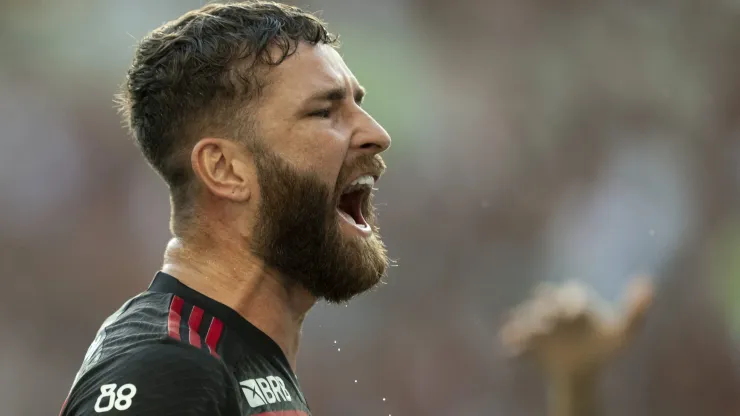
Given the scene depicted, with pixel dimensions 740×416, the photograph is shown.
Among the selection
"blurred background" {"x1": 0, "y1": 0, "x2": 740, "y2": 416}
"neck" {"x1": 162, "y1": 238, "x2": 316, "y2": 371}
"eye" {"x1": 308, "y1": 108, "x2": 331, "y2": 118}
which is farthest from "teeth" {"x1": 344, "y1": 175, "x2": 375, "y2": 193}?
"blurred background" {"x1": 0, "y1": 0, "x2": 740, "y2": 416}

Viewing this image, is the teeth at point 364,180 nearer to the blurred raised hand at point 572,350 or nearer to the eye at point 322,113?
the eye at point 322,113

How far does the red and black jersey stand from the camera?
153 cm

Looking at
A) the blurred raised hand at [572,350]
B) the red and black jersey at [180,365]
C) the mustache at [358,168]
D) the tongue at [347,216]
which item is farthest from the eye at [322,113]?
the blurred raised hand at [572,350]

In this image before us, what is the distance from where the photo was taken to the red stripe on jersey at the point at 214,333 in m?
1.80

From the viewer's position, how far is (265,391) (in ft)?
5.94

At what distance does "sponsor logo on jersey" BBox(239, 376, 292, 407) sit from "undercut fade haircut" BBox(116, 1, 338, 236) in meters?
0.46

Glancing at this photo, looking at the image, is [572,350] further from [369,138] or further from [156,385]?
[156,385]

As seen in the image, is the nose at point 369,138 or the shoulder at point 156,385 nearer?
the shoulder at point 156,385

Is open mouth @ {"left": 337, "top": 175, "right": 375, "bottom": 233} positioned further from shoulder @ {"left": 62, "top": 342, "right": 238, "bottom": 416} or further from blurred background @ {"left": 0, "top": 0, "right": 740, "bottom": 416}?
blurred background @ {"left": 0, "top": 0, "right": 740, "bottom": 416}

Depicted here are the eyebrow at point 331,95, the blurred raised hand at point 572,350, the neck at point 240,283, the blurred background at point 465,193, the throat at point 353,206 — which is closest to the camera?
the neck at point 240,283

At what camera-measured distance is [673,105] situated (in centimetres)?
857

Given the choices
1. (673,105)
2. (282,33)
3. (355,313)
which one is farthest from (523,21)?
(282,33)

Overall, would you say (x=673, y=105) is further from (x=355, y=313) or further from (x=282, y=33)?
(x=282, y=33)

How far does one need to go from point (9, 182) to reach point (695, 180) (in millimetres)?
6587
